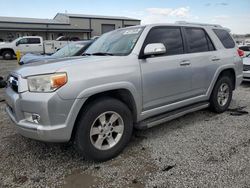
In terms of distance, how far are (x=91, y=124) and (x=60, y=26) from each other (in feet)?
141

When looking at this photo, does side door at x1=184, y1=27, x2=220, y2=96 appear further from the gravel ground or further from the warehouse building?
the warehouse building

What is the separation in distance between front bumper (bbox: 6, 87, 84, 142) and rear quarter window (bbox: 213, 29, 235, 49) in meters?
3.63

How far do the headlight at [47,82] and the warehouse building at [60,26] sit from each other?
36.2 meters

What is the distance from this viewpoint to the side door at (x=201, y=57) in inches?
180

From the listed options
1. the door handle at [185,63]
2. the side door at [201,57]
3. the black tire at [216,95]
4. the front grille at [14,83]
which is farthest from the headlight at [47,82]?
the black tire at [216,95]

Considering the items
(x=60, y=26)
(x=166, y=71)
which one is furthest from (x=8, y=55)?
(x=166, y=71)

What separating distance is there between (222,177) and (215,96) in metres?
2.54

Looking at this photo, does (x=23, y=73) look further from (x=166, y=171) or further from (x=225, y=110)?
(x=225, y=110)

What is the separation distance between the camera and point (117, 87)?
3.38 m

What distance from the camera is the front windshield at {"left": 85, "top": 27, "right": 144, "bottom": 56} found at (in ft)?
12.8

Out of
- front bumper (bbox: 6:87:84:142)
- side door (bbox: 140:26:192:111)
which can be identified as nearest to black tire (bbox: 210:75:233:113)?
side door (bbox: 140:26:192:111)

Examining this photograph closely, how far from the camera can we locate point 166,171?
10.3 ft

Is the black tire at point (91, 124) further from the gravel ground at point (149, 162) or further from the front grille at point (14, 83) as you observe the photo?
the front grille at point (14, 83)

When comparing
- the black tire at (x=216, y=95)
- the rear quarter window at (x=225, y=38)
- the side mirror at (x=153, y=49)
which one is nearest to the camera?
the side mirror at (x=153, y=49)
